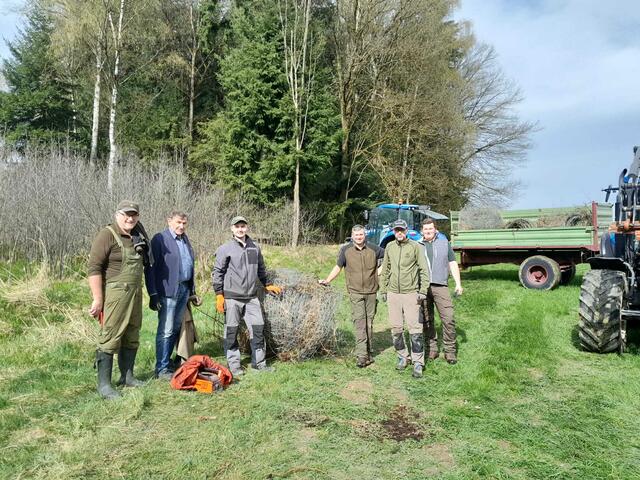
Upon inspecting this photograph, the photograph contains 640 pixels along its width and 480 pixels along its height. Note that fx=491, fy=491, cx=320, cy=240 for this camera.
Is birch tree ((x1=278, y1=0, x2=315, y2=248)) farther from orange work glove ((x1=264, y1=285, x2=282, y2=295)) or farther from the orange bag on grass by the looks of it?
the orange bag on grass

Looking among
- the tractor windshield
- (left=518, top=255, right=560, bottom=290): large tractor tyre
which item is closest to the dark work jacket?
(left=518, top=255, right=560, bottom=290): large tractor tyre

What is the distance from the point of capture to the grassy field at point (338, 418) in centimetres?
336

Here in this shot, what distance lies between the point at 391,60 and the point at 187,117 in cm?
1078

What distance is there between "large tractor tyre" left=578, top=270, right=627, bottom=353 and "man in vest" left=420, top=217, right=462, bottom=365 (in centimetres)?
152

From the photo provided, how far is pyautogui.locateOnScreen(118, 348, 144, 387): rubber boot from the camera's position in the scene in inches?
189

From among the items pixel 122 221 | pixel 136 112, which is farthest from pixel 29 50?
pixel 122 221

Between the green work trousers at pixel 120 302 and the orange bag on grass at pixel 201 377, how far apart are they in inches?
25.7

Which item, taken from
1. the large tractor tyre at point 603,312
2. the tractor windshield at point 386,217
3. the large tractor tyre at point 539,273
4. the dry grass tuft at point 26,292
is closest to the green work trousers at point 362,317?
the large tractor tyre at point 603,312

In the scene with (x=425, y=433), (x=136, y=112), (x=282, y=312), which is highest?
(x=136, y=112)

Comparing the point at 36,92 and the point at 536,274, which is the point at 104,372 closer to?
the point at 536,274

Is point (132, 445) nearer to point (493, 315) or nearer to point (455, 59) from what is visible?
point (493, 315)

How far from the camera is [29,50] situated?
2422cm

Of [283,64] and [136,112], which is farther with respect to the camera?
[136,112]

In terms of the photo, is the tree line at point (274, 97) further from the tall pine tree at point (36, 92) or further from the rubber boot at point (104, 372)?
the rubber boot at point (104, 372)
